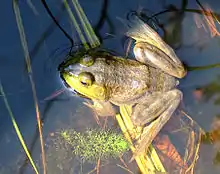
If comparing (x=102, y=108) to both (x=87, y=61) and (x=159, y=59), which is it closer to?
(x=87, y=61)

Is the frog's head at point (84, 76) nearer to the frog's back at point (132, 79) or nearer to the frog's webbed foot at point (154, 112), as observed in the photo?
the frog's back at point (132, 79)

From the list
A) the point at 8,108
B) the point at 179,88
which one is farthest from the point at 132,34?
the point at 8,108

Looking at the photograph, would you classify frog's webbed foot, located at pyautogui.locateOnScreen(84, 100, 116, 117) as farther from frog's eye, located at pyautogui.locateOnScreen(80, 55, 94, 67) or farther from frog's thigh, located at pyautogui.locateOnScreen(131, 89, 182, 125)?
frog's eye, located at pyautogui.locateOnScreen(80, 55, 94, 67)

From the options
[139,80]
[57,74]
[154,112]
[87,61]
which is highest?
[87,61]

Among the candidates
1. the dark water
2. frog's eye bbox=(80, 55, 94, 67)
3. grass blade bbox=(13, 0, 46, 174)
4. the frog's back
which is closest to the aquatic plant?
the dark water

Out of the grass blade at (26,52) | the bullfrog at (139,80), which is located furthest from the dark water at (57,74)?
the bullfrog at (139,80)

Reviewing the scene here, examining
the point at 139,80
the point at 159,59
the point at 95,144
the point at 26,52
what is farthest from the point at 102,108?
the point at 26,52

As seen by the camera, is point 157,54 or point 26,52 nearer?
point 157,54
